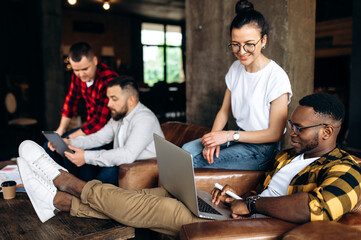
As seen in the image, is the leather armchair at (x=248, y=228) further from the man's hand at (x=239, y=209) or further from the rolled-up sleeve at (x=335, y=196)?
the man's hand at (x=239, y=209)

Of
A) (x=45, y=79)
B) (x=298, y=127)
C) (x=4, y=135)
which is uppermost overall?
(x=45, y=79)

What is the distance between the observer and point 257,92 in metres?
2.14

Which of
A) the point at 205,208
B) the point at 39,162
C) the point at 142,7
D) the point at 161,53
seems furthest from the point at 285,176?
the point at 161,53

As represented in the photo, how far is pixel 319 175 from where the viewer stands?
5.06 feet

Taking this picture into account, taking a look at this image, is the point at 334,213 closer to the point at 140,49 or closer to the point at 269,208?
the point at 269,208

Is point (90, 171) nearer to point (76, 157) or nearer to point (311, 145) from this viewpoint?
point (76, 157)

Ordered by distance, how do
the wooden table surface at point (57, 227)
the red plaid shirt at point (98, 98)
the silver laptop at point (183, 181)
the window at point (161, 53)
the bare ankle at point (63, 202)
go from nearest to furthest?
the silver laptop at point (183, 181), the wooden table surface at point (57, 227), the bare ankle at point (63, 202), the red plaid shirt at point (98, 98), the window at point (161, 53)

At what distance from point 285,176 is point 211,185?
1.71 ft

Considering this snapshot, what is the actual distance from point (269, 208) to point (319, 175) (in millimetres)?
297

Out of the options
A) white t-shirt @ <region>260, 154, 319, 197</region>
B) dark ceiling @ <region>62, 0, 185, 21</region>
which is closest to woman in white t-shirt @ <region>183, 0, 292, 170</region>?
white t-shirt @ <region>260, 154, 319, 197</region>

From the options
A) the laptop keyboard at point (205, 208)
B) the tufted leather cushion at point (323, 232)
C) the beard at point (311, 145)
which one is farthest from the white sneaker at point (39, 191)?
the beard at point (311, 145)

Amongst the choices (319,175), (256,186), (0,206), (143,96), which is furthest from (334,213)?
(143,96)

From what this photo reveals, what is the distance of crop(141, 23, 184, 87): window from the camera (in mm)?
13977

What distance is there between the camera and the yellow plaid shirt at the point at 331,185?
1.35 m
